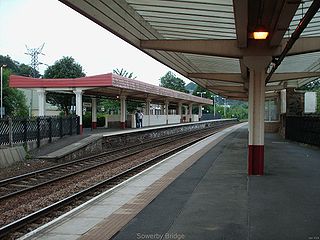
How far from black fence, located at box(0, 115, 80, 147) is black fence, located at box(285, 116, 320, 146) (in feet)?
42.3

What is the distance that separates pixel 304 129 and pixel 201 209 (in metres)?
16.9

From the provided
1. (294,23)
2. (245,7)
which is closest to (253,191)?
(245,7)

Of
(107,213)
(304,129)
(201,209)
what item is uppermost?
(304,129)

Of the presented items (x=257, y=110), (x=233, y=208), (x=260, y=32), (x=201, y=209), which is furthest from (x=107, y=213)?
(x=257, y=110)

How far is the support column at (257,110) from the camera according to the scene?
1104cm

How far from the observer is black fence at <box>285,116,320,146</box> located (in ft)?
64.5

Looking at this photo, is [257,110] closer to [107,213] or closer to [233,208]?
[233,208]

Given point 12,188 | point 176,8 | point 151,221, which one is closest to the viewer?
point 151,221

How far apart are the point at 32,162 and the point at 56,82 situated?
11.3m

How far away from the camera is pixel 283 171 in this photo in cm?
1155

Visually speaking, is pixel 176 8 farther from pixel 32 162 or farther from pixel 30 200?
pixel 32 162

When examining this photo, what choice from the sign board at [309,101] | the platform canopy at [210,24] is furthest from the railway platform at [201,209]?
the sign board at [309,101]

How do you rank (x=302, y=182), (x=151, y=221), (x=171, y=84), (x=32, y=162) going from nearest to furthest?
(x=151, y=221) → (x=302, y=182) → (x=32, y=162) → (x=171, y=84)

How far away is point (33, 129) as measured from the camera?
1861 centimetres
